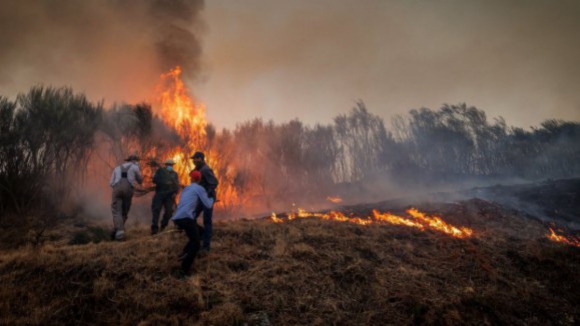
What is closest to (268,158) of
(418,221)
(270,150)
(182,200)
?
(270,150)

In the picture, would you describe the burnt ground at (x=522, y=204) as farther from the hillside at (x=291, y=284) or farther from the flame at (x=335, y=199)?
the flame at (x=335, y=199)

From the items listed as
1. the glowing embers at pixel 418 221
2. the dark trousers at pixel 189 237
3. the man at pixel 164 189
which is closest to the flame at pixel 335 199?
the glowing embers at pixel 418 221

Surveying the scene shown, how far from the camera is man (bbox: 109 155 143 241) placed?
6.57m

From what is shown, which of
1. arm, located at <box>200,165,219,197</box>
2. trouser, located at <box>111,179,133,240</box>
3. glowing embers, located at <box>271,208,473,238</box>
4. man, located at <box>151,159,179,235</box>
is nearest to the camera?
arm, located at <box>200,165,219,197</box>

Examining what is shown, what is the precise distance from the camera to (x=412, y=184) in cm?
3462

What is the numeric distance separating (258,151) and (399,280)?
25075mm

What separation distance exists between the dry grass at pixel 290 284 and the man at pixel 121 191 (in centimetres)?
124

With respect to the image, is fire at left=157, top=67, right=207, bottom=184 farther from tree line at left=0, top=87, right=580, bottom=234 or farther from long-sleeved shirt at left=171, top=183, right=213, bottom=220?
long-sleeved shirt at left=171, top=183, right=213, bottom=220

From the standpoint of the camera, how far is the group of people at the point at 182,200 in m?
4.34

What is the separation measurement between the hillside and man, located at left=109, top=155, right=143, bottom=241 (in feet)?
3.70

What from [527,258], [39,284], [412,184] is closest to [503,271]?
[527,258]

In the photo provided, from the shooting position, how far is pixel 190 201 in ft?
14.6

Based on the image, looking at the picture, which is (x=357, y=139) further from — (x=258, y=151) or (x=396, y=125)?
(x=258, y=151)

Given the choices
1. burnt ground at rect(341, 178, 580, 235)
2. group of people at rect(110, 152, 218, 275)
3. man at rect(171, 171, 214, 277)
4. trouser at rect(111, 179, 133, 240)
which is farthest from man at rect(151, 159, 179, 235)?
burnt ground at rect(341, 178, 580, 235)
